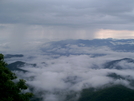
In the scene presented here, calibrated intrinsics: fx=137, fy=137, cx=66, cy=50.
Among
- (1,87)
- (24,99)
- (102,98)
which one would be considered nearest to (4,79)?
(1,87)

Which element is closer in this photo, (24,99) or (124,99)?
(24,99)

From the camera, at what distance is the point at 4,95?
15.9m

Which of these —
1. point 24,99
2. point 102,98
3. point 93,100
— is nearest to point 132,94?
point 102,98

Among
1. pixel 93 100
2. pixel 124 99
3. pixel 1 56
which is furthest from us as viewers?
pixel 93 100

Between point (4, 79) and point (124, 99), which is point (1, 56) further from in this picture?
point (124, 99)

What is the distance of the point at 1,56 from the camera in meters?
18.2

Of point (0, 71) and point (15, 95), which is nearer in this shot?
point (0, 71)

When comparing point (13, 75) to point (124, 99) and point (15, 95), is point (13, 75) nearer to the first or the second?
point (15, 95)

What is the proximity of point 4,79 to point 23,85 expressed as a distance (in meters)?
2.65

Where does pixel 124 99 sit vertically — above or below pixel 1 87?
below

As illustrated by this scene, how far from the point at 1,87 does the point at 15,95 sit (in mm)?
2209

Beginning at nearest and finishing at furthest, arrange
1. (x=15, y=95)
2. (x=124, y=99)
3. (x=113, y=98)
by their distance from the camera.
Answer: (x=15, y=95) < (x=124, y=99) < (x=113, y=98)

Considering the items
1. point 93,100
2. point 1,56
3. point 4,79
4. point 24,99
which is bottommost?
point 93,100

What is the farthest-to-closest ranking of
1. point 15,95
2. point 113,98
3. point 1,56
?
point 113,98 → point 1,56 → point 15,95
